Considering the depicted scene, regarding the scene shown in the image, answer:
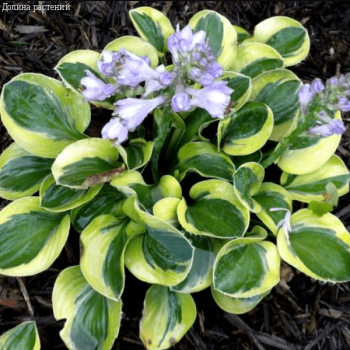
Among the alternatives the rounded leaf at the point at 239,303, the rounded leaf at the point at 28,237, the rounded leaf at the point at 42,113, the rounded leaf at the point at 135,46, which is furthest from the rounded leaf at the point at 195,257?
the rounded leaf at the point at 135,46

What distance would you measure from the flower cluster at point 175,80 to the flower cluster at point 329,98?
1.01ft

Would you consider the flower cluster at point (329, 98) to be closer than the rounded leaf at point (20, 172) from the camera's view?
Yes

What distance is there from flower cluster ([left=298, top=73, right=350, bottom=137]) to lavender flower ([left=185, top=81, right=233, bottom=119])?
0.31 meters

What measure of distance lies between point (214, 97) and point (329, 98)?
1.23 feet

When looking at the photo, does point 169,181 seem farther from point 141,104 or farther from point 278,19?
point 278,19

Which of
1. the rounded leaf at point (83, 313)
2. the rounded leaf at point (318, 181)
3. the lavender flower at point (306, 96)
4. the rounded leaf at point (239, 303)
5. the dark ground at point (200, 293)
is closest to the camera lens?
the lavender flower at point (306, 96)

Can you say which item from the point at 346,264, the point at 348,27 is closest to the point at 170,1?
the point at 348,27

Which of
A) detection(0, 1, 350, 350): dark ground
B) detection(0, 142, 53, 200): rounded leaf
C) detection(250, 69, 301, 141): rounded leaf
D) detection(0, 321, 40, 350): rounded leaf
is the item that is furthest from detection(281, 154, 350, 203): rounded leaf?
detection(0, 321, 40, 350): rounded leaf

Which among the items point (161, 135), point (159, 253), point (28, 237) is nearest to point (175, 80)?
point (161, 135)

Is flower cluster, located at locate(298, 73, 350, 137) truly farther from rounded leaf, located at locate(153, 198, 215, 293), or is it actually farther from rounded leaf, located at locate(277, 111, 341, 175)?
rounded leaf, located at locate(153, 198, 215, 293)

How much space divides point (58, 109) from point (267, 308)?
133 cm

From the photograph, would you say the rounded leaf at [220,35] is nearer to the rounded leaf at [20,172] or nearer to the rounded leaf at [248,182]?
the rounded leaf at [248,182]

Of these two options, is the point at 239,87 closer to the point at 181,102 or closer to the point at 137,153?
the point at 137,153

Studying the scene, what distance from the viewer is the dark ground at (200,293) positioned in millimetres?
2248
